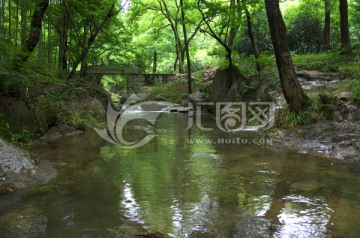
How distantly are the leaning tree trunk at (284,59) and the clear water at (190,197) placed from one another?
86.9 inches

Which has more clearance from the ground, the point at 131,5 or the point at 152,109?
the point at 131,5

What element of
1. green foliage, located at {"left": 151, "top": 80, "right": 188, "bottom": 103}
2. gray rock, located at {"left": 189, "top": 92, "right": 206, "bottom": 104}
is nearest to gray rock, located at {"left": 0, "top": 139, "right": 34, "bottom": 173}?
gray rock, located at {"left": 189, "top": 92, "right": 206, "bottom": 104}

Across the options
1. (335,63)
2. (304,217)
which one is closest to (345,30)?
(335,63)

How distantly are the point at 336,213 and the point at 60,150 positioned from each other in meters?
5.45

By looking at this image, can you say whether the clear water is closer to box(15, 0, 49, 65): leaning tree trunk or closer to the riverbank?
the riverbank

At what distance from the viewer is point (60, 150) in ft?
23.0

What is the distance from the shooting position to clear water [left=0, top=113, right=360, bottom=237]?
10.8 ft

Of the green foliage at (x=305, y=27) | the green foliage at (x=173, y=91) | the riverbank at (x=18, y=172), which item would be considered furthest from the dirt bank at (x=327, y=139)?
the green foliage at (x=173, y=91)

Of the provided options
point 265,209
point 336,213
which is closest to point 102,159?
point 265,209

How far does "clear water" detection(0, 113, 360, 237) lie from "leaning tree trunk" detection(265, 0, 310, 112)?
2206mm

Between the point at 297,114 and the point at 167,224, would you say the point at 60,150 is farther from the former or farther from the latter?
the point at 297,114

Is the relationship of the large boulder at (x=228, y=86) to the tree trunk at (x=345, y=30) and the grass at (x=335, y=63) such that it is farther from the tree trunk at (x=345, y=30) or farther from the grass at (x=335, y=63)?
the tree trunk at (x=345, y=30)

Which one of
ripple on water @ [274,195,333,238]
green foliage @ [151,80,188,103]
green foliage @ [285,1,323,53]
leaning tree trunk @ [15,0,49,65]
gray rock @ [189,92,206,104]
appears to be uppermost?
green foliage @ [285,1,323,53]

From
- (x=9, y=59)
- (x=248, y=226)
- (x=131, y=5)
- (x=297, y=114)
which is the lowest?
(x=248, y=226)
